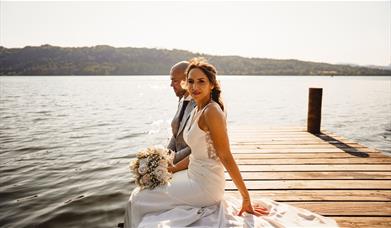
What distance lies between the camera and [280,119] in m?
24.7

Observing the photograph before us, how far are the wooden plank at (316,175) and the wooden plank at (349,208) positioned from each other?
1.12 m

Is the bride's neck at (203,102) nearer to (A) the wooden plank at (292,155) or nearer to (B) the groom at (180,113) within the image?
(B) the groom at (180,113)

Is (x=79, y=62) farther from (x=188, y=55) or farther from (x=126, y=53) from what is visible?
(x=188, y=55)

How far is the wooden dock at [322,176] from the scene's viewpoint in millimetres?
4166

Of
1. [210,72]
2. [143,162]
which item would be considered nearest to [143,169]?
[143,162]

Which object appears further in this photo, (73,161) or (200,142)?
(73,161)

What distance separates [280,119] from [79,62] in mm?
106218

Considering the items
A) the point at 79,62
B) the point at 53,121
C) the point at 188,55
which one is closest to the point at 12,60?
the point at 79,62

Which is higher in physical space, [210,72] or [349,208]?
Result: [210,72]

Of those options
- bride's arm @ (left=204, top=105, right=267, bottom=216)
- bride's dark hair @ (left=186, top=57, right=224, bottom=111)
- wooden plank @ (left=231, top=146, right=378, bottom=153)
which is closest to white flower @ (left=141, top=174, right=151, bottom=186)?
bride's arm @ (left=204, top=105, right=267, bottom=216)

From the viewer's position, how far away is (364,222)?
3773 mm

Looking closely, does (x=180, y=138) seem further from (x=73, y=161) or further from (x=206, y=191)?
(x=73, y=161)

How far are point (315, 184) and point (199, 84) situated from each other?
2807 millimetres

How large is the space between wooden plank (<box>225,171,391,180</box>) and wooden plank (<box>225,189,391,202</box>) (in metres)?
0.64
